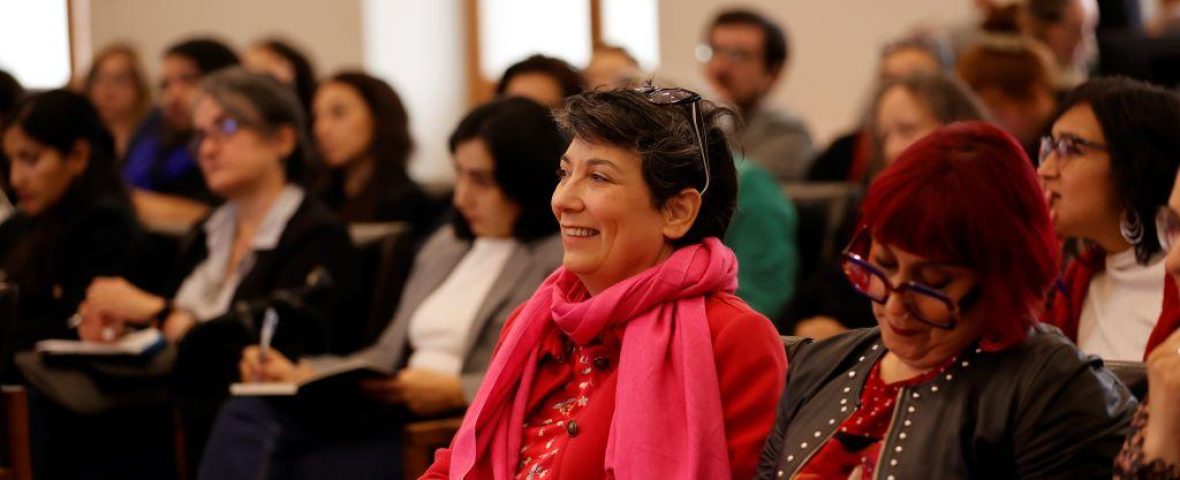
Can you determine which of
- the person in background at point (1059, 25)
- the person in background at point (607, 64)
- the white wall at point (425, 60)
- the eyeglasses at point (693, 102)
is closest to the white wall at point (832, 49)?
the white wall at point (425, 60)

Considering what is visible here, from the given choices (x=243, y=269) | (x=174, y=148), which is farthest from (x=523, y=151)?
(x=174, y=148)

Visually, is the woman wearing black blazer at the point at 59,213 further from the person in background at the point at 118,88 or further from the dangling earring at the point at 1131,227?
the dangling earring at the point at 1131,227

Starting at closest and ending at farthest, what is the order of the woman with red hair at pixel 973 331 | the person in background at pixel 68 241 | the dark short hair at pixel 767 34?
the woman with red hair at pixel 973 331, the person in background at pixel 68 241, the dark short hair at pixel 767 34

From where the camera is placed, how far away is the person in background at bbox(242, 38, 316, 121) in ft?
20.2

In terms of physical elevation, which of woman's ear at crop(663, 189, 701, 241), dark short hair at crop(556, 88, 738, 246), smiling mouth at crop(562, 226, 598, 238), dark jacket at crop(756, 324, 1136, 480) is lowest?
dark jacket at crop(756, 324, 1136, 480)

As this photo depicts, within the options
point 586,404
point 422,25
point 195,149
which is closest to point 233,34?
point 422,25

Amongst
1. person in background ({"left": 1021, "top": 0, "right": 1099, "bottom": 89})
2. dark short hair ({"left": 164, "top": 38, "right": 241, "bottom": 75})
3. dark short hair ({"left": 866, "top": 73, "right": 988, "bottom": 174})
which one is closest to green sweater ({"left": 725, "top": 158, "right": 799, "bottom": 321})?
dark short hair ({"left": 866, "top": 73, "right": 988, "bottom": 174})

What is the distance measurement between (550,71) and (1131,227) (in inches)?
89.5

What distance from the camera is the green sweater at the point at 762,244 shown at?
3.94 meters

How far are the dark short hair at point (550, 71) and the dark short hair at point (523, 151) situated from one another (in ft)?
3.15

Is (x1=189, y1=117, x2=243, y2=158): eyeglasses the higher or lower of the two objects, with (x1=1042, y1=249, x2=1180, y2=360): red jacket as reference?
lower

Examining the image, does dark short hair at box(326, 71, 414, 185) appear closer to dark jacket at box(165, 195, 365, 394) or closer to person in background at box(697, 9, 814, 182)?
dark jacket at box(165, 195, 365, 394)

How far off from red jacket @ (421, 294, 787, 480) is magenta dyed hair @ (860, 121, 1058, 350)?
0.39 m

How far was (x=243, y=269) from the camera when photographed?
13.4 feet
